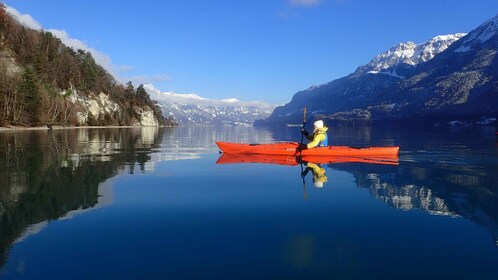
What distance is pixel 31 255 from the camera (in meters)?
8.04

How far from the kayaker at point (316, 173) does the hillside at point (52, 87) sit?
6416 centimetres

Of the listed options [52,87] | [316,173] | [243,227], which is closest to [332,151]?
[316,173]

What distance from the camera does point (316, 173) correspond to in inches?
818

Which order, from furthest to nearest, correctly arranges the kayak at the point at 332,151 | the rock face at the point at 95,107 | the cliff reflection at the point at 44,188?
the rock face at the point at 95,107
the kayak at the point at 332,151
the cliff reflection at the point at 44,188

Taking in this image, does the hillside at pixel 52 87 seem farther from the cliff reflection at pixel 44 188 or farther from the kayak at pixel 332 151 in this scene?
the kayak at pixel 332 151

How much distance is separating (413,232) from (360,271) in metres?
3.30

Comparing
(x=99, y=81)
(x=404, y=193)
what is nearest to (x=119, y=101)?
(x=99, y=81)

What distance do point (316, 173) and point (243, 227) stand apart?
11.0 m

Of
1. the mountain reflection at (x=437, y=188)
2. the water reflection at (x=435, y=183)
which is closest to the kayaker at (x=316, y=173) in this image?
the water reflection at (x=435, y=183)

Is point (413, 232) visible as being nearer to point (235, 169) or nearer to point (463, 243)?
point (463, 243)

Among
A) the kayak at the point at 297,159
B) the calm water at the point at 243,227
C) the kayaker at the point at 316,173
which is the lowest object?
the calm water at the point at 243,227

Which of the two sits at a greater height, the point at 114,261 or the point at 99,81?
the point at 99,81

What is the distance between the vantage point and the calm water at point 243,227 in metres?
7.64

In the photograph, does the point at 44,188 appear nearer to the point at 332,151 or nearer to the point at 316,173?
the point at 316,173
